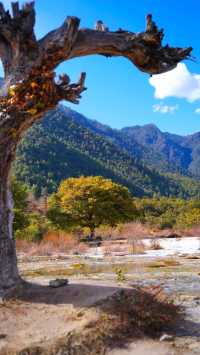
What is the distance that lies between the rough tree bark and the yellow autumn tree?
70.9 ft

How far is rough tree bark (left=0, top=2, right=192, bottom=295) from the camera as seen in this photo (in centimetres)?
646

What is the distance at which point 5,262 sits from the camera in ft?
21.3

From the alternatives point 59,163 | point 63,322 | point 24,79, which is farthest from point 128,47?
point 59,163

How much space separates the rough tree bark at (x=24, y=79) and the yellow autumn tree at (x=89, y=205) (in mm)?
21610

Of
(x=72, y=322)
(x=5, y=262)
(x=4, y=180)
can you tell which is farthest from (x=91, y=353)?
(x=4, y=180)

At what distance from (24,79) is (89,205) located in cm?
2262

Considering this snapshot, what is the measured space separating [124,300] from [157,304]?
1.49ft

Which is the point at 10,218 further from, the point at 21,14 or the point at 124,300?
the point at 21,14

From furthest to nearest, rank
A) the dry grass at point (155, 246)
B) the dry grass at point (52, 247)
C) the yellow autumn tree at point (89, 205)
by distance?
1. the yellow autumn tree at point (89, 205)
2. the dry grass at point (155, 246)
3. the dry grass at point (52, 247)

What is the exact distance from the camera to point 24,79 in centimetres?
655

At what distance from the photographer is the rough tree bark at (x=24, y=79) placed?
6461 mm

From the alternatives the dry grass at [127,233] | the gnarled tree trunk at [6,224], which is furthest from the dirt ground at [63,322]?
the dry grass at [127,233]

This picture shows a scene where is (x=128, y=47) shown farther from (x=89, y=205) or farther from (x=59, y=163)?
(x=59, y=163)

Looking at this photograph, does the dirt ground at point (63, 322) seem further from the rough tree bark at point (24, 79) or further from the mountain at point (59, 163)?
the mountain at point (59, 163)
